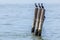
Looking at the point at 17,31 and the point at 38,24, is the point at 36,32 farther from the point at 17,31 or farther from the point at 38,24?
the point at 17,31

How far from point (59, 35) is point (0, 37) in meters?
Result: 4.75

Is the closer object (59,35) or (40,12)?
(40,12)

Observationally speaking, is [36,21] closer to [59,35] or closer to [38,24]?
[38,24]

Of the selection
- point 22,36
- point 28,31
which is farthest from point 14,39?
point 28,31

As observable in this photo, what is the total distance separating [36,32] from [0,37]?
2.60m

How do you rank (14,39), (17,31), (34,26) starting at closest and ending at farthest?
(14,39), (34,26), (17,31)

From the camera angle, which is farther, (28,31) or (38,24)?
(28,31)

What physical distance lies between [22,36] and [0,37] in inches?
62.2

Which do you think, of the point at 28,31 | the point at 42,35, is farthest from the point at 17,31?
the point at 42,35

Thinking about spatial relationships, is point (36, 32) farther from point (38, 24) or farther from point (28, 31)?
point (28, 31)

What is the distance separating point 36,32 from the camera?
27109 mm

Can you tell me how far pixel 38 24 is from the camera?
87.9 feet

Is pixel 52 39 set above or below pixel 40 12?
below

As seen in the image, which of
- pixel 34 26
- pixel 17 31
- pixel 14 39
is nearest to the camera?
pixel 14 39
